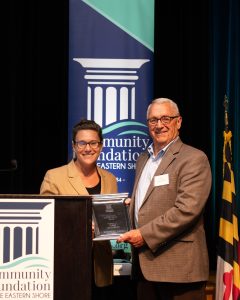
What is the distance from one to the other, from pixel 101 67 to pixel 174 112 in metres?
1.08

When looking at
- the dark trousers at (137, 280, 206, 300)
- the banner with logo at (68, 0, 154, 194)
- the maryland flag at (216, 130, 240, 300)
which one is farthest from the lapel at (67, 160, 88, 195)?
the maryland flag at (216, 130, 240, 300)

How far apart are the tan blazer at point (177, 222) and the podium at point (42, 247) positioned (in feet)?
1.90

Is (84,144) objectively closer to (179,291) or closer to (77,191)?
(77,191)

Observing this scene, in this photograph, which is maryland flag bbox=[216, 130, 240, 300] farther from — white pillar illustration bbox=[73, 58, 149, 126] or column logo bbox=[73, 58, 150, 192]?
white pillar illustration bbox=[73, 58, 149, 126]

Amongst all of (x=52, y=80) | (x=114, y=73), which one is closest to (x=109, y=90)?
(x=114, y=73)

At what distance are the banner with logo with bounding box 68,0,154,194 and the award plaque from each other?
121cm

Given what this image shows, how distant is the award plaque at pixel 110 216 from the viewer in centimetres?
263

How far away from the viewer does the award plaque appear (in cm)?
263

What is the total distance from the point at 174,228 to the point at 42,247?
30.0 inches

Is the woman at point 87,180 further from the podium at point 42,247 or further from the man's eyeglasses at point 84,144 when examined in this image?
the podium at point 42,247

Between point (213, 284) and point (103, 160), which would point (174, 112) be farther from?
point (213, 284)

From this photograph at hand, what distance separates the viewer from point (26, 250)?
229 centimetres

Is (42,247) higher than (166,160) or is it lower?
lower

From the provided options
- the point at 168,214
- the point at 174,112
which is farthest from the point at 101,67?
the point at 168,214
